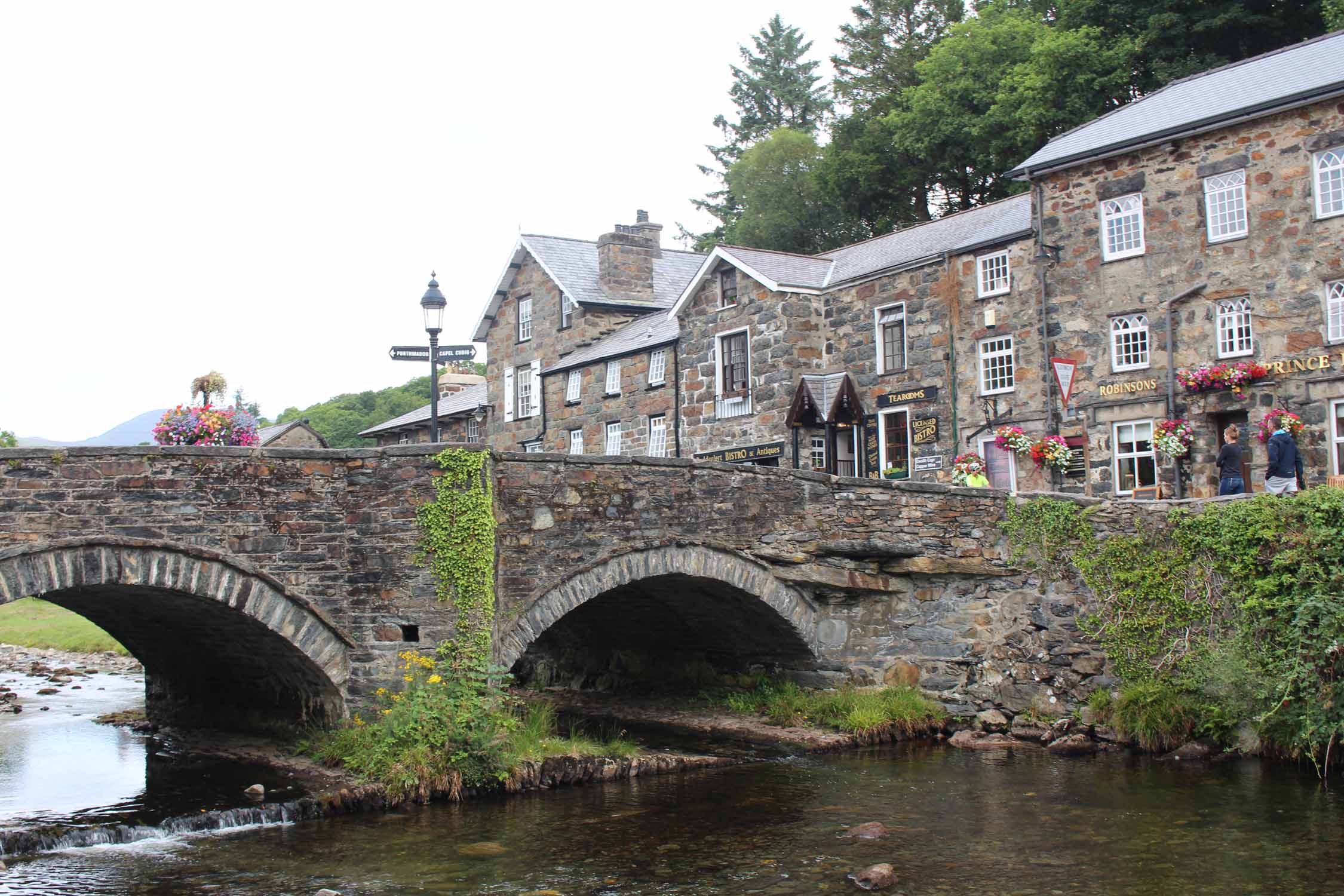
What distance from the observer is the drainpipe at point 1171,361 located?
77.4ft

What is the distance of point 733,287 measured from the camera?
31.8 meters

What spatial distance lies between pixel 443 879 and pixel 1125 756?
9.56 m

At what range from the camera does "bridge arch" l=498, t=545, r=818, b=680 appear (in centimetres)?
1625

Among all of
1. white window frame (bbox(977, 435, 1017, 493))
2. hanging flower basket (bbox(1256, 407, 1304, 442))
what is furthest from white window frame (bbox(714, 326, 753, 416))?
hanging flower basket (bbox(1256, 407, 1304, 442))

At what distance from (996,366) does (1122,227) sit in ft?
12.4

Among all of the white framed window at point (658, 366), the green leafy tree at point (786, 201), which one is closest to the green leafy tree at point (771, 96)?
the green leafy tree at point (786, 201)

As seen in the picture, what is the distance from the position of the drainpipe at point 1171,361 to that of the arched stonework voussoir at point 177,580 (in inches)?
621

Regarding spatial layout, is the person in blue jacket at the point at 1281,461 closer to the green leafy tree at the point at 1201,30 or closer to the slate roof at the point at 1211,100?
the slate roof at the point at 1211,100

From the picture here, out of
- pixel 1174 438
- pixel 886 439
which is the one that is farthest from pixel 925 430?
pixel 1174 438

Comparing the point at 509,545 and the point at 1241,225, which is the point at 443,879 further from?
the point at 1241,225

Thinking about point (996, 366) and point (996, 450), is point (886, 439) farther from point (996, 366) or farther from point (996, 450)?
point (996, 366)

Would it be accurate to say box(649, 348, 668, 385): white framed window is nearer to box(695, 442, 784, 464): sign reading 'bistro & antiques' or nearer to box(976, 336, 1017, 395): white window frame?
box(695, 442, 784, 464): sign reading 'bistro & antiques'

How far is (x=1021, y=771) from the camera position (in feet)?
51.8

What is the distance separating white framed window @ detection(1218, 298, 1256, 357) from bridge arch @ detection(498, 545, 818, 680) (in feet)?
32.4
